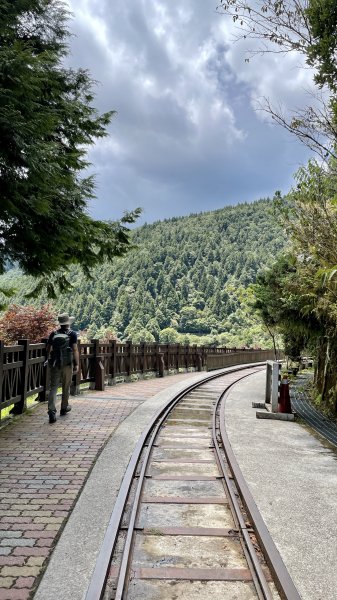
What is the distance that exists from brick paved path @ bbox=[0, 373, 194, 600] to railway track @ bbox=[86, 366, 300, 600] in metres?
0.51

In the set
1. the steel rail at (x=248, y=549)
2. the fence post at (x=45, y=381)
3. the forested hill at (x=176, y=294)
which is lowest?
the steel rail at (x=248, y=549)

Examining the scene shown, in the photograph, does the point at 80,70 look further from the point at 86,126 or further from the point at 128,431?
the point at 128,431

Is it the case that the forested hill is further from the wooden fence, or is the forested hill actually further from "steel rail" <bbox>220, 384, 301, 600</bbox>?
"steel rail" <bbox>220, 384, 301, 600</bbox>

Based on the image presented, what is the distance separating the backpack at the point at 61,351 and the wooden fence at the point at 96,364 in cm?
69

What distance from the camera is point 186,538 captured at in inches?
156

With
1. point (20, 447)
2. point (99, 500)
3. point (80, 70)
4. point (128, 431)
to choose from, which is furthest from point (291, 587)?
point (80, 70)

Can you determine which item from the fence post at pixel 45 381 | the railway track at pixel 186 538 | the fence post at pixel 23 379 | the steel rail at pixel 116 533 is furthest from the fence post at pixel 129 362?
the railway track at pixel 186 538

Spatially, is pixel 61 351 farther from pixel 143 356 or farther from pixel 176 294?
pixel 176 294

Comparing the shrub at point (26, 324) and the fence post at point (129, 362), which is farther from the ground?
the shrub at point (26, 324)

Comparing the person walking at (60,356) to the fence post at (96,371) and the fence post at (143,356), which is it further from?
the fence post at (143,356)

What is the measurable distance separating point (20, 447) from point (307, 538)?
13.6ft

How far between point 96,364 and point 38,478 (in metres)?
8.04

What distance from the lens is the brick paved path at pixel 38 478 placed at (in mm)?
3396

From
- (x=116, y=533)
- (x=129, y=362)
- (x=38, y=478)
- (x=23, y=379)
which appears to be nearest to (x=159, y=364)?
(x=129, y=362)
